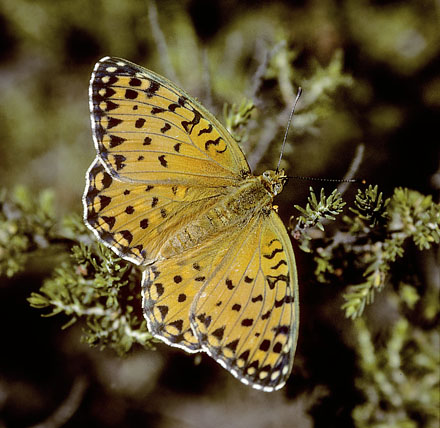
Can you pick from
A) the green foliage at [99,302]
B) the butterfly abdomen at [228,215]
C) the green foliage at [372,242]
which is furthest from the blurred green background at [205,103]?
the green foliage at [99,302]

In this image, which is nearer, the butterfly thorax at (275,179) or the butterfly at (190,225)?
the butterfly at (190,225)

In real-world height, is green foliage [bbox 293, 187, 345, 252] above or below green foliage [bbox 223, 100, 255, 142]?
below

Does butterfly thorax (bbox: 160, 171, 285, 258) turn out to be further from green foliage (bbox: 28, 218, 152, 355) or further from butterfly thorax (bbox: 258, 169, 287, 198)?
green foliage (bbox: 28, 218, 152, 355)

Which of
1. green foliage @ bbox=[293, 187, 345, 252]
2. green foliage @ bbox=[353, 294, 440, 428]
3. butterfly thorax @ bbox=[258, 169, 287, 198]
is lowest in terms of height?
green foliage @ bbox=[353, 294, 440, 428]

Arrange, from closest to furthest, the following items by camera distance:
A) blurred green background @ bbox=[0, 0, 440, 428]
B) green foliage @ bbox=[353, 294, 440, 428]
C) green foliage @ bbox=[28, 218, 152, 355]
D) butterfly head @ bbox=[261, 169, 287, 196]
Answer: green foliage @ bbox=[28, 218, 152, 355] < butterfly head @ bbox=[261, 169, 287, 196] < green foliage @ bbox=[353, 294, 440, 428] < blurred green background @ bbox=[0, 0, 440, 428]

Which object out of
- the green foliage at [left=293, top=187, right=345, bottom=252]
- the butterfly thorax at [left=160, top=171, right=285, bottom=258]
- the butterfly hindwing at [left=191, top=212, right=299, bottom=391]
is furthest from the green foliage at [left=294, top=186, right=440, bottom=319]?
the butterfly thorax at [left=160, top=171, right=285, bottom=258]

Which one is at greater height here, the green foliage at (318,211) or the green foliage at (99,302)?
the green foliage at (318,211)

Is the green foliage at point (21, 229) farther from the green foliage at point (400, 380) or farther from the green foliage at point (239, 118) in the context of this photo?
the green foliage at point (400, 380)

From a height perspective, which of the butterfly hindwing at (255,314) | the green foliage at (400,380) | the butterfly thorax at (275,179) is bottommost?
the green foliage at (400,380)
